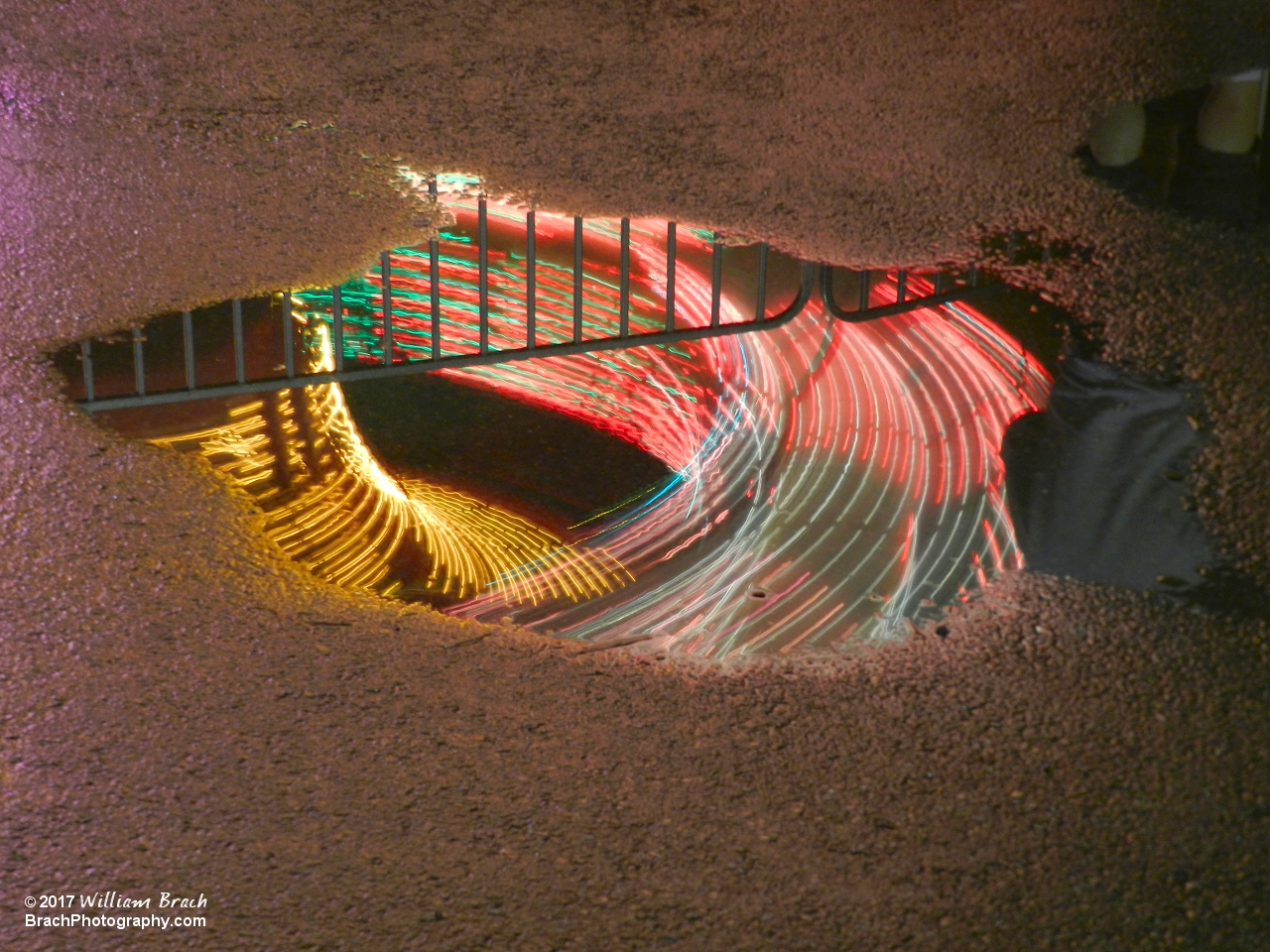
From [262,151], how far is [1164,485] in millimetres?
4163

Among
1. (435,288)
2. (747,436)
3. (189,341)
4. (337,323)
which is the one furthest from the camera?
(435,288)

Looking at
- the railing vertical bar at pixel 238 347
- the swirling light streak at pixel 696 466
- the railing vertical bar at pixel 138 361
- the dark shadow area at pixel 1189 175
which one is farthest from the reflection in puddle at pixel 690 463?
the dark shadow area at pixel 1189 175

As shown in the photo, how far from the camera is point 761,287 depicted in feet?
17.4

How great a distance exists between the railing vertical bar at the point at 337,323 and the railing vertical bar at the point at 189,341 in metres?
0.48

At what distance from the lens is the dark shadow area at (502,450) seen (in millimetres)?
4199

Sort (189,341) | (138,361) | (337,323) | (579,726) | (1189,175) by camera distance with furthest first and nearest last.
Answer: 1. (1189,175)
2. (337,323)
3. (189,341)
4. (138,361)
5. (579,726)

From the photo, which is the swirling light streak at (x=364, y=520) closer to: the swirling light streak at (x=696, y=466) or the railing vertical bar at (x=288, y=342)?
the swirling light streak at (x=696, y=466)

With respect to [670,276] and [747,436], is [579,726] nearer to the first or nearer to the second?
[747,436]

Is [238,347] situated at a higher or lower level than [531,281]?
lower

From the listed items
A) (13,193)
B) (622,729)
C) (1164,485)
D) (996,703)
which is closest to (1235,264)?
(1164,485)

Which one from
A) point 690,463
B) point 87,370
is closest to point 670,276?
point 690,463

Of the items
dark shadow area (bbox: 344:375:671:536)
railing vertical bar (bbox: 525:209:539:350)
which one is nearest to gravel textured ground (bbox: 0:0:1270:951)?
railing vertical bar (bbox: 525:209:539:350)

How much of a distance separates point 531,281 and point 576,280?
7.0 inches

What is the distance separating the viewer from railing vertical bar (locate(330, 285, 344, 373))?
4910 millimetres
